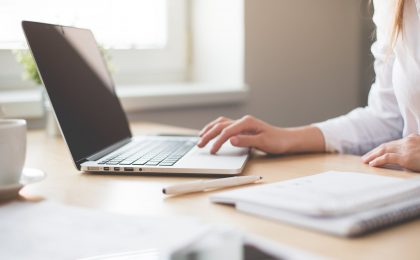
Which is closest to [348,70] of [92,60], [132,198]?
[92,60]

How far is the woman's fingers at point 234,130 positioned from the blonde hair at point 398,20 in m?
0.31

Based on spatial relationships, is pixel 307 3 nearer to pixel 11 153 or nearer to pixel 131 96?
pixel 131 96

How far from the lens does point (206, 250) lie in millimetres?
457

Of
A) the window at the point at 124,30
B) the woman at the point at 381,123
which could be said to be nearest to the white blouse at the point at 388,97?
the woman at the point at 381,123

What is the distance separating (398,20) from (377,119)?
245 mm

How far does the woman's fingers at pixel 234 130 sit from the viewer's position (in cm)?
98

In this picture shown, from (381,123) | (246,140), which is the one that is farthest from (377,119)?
(246,140)

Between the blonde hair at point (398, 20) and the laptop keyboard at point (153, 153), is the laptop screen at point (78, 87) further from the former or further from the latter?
the blonde hair at point (398, 20)

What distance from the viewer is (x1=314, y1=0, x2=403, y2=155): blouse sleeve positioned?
1119 mm

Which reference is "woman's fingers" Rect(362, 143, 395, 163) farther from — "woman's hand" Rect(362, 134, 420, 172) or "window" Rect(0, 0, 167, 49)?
"window" Rect(0, 0, 167, 49)

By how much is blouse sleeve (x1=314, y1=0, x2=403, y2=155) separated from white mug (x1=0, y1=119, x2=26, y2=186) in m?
0.59

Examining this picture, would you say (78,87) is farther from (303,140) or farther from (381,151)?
(381,151)

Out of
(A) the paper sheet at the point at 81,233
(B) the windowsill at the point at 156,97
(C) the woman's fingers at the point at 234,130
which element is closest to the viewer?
(A) the paper sheet at the point at 81,233

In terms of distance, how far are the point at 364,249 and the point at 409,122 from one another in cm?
62
